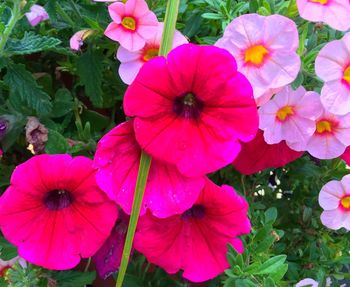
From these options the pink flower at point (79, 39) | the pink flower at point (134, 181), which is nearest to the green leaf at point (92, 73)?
the pink flower at point (79, 39)

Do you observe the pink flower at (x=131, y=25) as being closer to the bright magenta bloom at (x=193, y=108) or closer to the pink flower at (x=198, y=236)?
the bright magenta bloom at (x=193, y=108)

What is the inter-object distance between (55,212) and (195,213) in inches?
6.4

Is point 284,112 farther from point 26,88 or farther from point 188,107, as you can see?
point 26,88

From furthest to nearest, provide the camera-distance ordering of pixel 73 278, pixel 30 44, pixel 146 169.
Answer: pixel 73 278
pixel 30 44
pixel 146 169

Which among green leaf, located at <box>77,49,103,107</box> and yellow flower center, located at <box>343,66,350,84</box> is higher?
Answer: yellow flower center, located at <box>343,66,350,84</box>

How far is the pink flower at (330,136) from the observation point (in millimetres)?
684

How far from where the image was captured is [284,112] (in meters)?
0.67

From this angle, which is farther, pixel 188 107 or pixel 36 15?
pixel 36 15

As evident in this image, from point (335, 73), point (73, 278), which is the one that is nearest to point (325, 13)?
point (335, 73)

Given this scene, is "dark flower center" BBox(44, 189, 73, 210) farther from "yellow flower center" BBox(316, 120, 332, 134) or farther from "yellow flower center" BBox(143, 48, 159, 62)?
"yellow flower center" BBox(316, 120, 332, 134)

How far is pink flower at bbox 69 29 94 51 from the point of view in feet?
2.32

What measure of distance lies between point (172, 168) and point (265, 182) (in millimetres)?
318

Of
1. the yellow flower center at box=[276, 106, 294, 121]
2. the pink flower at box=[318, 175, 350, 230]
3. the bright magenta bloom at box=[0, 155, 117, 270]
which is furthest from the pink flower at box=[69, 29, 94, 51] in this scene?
the pink flower at box=[318, 175, 350, 230]

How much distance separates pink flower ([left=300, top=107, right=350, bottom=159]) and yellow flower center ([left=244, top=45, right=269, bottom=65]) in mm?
114
